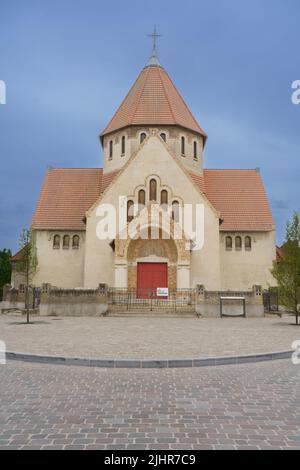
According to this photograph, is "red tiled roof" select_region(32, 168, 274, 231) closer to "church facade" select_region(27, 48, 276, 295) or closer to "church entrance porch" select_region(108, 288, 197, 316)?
"church facade" select_region(27, 48, 276, 295)

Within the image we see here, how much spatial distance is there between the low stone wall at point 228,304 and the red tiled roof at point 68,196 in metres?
15.3

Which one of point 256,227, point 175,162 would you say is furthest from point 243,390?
point 256,227

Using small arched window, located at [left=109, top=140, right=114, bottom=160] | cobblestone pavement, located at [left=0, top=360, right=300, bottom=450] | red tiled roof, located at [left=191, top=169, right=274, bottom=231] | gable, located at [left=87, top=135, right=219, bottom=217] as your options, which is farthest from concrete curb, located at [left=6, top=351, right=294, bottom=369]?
small arched window, located at [left=109, top=140, right=114, bottom=160]

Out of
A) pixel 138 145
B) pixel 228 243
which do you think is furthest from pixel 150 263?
pixel 138 145

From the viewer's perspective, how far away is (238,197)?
41.3 m

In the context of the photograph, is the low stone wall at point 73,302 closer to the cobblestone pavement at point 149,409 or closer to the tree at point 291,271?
the tree at point 291,271

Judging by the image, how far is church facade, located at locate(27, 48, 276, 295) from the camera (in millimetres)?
33531

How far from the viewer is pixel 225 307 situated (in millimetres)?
27281

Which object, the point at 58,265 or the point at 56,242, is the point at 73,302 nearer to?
the point at 58,265

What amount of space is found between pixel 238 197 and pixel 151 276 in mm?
13550

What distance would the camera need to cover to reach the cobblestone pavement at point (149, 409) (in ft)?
16.3

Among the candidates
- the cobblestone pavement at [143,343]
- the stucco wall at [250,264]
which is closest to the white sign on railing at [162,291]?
the stucco wall at [250,264]

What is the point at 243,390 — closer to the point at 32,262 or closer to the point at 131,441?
the point at 131,441

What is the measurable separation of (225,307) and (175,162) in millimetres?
13970
